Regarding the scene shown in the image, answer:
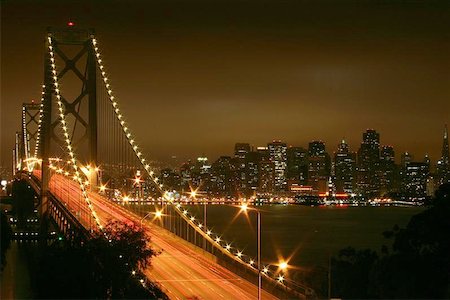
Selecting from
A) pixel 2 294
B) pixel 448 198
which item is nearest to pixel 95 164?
pixel 2 294

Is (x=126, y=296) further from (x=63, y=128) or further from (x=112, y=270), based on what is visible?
(x=63, y=128)

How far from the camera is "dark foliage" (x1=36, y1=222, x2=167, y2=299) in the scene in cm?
1734

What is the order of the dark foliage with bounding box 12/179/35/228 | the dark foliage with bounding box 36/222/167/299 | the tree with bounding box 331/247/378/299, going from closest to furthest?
the dark foliage with bounding box 36/222/167/299 < the tree with bounding box 331/247/378/299 < the dark foliage with bounding box 12/179/35/228

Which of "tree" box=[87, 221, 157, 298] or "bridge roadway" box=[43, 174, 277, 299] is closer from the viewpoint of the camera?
"bridge roadway" box=[43, 174, 277, 299]

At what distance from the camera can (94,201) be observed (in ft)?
101

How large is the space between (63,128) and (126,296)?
15.0 meters

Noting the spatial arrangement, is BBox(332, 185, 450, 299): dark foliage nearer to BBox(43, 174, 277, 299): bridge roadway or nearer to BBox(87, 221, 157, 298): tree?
BBox(43, 174, 277, 299): bridge roadway

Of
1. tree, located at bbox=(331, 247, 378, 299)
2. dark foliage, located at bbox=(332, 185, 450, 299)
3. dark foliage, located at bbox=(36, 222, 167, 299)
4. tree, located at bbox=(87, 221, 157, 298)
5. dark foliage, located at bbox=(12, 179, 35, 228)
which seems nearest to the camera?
dark foliage, located at bbox=(332, 185, 450, 299)

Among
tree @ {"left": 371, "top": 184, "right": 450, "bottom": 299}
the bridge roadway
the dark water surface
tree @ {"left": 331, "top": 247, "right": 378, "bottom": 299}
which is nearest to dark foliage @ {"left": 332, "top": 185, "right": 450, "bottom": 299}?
tree @ {"left": 371, "top": 184, "right": 450, "bottom": 299}

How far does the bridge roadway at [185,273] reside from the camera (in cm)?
1764

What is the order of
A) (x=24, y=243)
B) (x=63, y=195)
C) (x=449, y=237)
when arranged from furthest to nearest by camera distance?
(x=24, y=243) → (x=63, y=195) → (x=449, y=237)

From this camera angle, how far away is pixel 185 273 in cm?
2028

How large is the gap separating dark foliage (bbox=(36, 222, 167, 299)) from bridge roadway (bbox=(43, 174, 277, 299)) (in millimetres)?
672

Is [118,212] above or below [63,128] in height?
below
